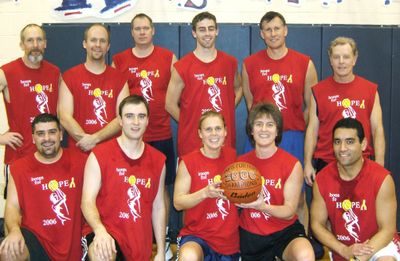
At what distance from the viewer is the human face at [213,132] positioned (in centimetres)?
362

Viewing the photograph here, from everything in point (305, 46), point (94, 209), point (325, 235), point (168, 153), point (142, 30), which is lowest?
point (325, 235)

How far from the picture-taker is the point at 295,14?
5891 mm

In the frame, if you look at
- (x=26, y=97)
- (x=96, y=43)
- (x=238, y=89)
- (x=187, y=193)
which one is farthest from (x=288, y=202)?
(x=26, y=97)

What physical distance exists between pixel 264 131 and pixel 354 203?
719 mm

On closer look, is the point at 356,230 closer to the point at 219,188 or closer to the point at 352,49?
the point at 219,188

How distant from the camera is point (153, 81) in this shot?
4660 millimetres

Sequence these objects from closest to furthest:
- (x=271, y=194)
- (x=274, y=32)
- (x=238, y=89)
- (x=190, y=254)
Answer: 1. (x=190, y=254)
2. (x=271, y=194)
3. (x=274, y=32)
4. (x=238, y=89)

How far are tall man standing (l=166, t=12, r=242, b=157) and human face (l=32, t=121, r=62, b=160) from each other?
3.65 feet

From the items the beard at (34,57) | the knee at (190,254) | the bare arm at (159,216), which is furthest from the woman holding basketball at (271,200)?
the beard at (34,57)

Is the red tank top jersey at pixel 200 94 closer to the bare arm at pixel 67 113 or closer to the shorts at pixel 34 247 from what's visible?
the bare arm at pixel 67 113

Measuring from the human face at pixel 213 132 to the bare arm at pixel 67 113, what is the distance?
1.06 metres

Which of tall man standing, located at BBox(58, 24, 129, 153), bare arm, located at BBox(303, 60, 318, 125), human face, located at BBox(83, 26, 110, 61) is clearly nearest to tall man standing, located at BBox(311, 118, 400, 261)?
bare arm, located at BBox(303, 60, 318, 125)

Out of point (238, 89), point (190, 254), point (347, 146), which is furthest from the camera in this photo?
point (238, 89)

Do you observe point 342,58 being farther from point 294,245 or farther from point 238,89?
point 294,245
